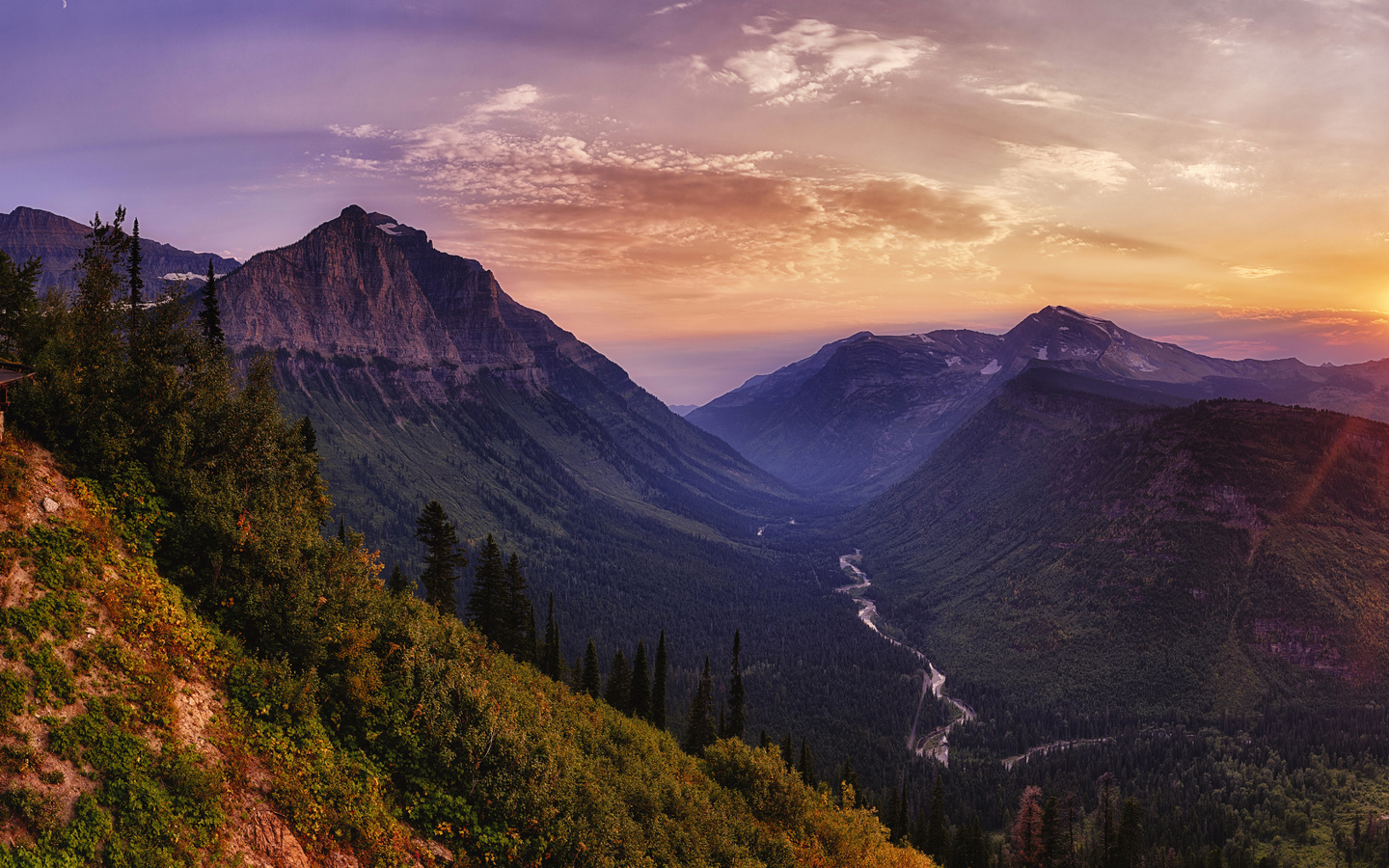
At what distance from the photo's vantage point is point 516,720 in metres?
39.3

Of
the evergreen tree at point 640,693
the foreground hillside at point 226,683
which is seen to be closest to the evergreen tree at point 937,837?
the evergreen tree at point 640,693

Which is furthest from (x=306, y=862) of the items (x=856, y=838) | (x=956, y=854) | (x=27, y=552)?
(x=956, y=854)

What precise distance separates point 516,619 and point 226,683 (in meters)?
51.3

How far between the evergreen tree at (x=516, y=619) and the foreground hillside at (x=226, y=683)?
3200cm

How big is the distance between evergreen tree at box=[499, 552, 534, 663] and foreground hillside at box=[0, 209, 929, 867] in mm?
32000

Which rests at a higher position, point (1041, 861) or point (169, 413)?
point (169, 413)

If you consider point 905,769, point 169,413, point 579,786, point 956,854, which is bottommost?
point 905,769

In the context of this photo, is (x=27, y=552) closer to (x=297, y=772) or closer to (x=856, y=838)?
(x=297, y=772)

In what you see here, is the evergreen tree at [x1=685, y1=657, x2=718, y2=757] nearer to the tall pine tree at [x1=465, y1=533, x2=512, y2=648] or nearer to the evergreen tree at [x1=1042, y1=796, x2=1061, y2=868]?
the tall pine tree at [x1=465, y1=533, x2=512, y2=648]

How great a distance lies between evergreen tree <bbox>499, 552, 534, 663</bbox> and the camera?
79125 mm

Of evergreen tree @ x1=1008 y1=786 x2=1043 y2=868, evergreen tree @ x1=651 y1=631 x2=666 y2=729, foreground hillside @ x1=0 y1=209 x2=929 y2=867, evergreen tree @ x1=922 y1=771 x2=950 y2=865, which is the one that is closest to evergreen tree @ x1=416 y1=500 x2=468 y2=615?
foreground hillside @ x1=0 y1=209 x2=929 y2=867

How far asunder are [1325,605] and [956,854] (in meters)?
176

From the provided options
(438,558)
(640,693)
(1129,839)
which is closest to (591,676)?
(640,693)

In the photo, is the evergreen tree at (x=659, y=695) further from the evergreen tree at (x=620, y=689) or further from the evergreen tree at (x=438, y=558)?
the evergreen tree at (x=438, y=558)
